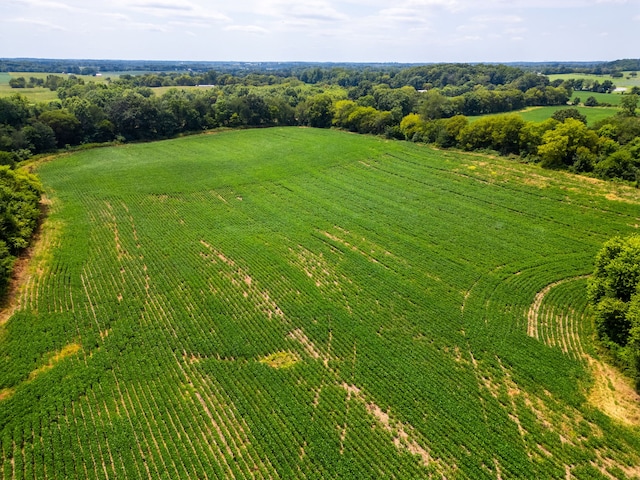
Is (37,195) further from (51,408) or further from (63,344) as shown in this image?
(51,408)

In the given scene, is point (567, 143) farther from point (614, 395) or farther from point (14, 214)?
point (14, 214)

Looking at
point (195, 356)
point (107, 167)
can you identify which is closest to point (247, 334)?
point (195, 356)

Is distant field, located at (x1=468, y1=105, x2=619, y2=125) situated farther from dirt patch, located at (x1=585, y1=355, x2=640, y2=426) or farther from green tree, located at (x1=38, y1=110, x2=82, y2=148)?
green tree, located at (x1=38, y1=110, x2=82, y2=148)

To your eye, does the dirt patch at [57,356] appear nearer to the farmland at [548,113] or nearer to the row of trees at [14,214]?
the row of trees at [14,214]

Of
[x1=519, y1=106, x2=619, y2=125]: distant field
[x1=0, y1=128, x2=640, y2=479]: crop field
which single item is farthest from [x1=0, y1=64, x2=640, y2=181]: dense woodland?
[x1=0, y1=128, x2=640, y2=479]: crop field

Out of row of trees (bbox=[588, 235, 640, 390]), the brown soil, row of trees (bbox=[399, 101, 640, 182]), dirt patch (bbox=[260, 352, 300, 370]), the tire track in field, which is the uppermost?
row of trees (bbox=[399, 101, 640, 182])

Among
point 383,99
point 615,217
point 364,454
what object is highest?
Result: point 383,99
